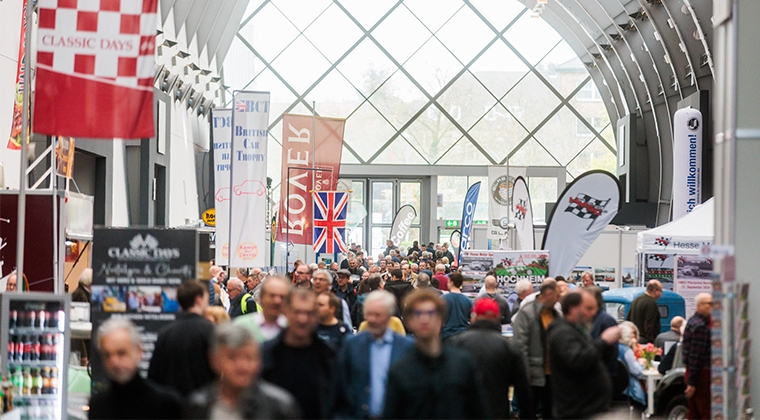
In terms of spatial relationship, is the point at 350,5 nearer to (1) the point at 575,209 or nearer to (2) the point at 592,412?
(1) the point at 575,209

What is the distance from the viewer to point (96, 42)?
804 cm

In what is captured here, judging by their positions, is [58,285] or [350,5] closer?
[58,285]

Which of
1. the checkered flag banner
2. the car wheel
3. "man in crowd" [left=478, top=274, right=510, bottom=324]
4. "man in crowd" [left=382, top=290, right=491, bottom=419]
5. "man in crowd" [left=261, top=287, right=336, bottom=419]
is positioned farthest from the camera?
the checkered flag banner

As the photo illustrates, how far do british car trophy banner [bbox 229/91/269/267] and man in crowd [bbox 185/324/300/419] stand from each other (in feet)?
34.4

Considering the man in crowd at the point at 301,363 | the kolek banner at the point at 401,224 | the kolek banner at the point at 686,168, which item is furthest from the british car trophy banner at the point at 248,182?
the kolek banner at the point at 401,224

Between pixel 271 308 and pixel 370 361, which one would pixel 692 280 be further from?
pixel 370 361

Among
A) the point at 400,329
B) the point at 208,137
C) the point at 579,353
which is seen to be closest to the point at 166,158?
the point at 208,137

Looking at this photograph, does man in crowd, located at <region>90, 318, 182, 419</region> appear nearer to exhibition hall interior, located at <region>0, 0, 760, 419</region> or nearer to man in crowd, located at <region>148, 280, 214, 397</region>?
exhibition hall interior, located at <region>0, 0, 760, 419</region>

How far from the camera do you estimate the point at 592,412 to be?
6664mm

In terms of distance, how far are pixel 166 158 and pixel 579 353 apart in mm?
22857

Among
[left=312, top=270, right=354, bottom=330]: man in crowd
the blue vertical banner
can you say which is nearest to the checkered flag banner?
[left=312, top=270, right=354, bottom=330]: man in crowd

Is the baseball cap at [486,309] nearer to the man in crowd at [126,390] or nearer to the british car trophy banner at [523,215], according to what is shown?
the man in crowd at [126,390]

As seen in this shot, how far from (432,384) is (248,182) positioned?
33.4 feet

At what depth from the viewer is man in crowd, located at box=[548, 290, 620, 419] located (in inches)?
262
